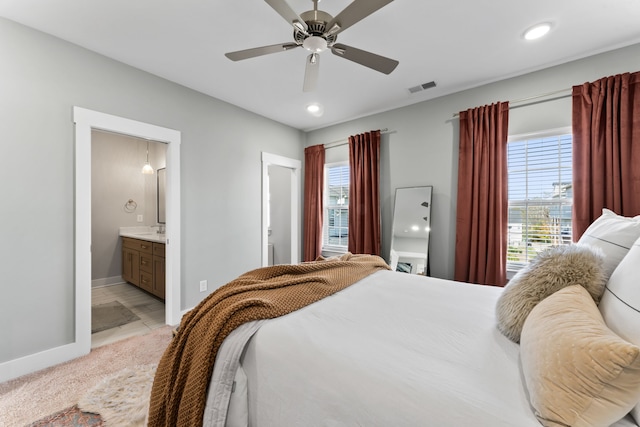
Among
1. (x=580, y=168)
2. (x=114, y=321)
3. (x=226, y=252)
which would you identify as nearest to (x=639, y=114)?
(x=580, y=168)

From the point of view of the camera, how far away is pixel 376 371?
0.88 meters

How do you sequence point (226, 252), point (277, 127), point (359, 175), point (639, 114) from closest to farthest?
point (639, 114) < point (226, 252) < point (359, 175) < point (277, 127)

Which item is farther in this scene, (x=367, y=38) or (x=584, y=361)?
(x=367, y=38)

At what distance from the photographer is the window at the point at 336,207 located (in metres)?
4.28

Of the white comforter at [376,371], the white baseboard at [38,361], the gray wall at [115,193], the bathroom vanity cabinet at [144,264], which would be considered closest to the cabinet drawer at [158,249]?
the bathroom vanity cabinet at [144,264]

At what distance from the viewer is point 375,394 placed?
2.70 feet

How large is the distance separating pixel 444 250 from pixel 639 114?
1.97 m

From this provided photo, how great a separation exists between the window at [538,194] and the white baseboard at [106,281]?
19.1 ft

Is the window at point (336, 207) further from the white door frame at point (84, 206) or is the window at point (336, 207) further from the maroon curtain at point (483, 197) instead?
the white door frame at point (84, 206)

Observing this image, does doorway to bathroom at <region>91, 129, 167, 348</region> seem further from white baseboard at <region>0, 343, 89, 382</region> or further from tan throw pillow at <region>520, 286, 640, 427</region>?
tan throw pillow at <region>520, 286, 640, 427</region>

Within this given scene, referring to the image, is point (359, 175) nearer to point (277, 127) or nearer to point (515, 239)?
point (277, 127)

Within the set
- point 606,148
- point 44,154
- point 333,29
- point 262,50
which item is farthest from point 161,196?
point 606,148

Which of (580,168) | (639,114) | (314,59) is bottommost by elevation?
Result: (580,168)

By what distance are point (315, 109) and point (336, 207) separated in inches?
60.7
